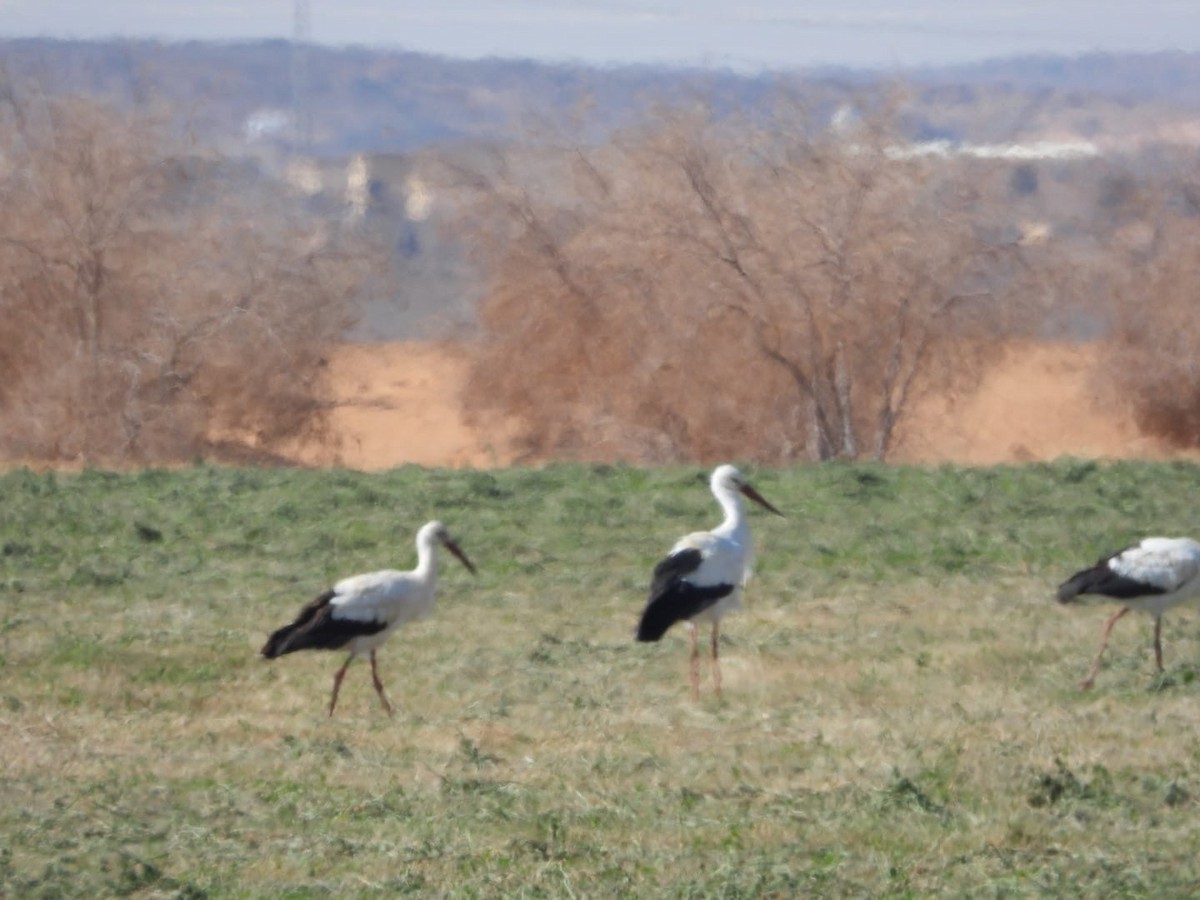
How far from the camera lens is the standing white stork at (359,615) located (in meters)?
10.6

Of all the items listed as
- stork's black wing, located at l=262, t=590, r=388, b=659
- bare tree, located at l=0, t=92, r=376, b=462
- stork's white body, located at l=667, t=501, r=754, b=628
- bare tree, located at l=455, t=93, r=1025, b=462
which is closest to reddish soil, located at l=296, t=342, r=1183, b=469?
bare tree, located at l=455, t=93, r=1025, b=462

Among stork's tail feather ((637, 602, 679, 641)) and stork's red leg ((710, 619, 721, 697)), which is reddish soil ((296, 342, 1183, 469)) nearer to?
stork's red leg ((710, 619, 721, 697))

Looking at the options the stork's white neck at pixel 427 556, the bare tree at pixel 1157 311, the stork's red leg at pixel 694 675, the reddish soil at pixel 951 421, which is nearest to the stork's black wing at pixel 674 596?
the stork's red leg at pixel 694 675

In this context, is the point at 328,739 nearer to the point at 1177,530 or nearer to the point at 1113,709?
the point at 1113,709

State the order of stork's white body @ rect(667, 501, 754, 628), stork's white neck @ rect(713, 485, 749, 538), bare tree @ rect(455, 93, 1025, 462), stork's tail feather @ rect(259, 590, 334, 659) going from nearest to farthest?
stork's tail feather @ rect(259, 590, 334, 659)
stork's white body @ rect(667, 501, 754, 628)
stork's white neck @ rect(713, 485, 749, 538)
bare tree @ rect(455, 93, 1025, 462)

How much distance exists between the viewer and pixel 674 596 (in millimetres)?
11250

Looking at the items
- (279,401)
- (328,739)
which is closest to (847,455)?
(279,401)

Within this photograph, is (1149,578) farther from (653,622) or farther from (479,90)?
(479,90)

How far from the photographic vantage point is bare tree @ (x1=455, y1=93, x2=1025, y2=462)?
28.9m

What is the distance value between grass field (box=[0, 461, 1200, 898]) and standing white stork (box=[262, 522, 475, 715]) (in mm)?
393

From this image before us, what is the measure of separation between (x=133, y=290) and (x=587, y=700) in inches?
852

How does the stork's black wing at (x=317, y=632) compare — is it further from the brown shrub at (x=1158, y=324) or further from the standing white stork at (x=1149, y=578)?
the brown shrub at (x=1158, y=324)

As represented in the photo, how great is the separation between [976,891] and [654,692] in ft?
16.3

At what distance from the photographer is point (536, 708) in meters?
10.6
